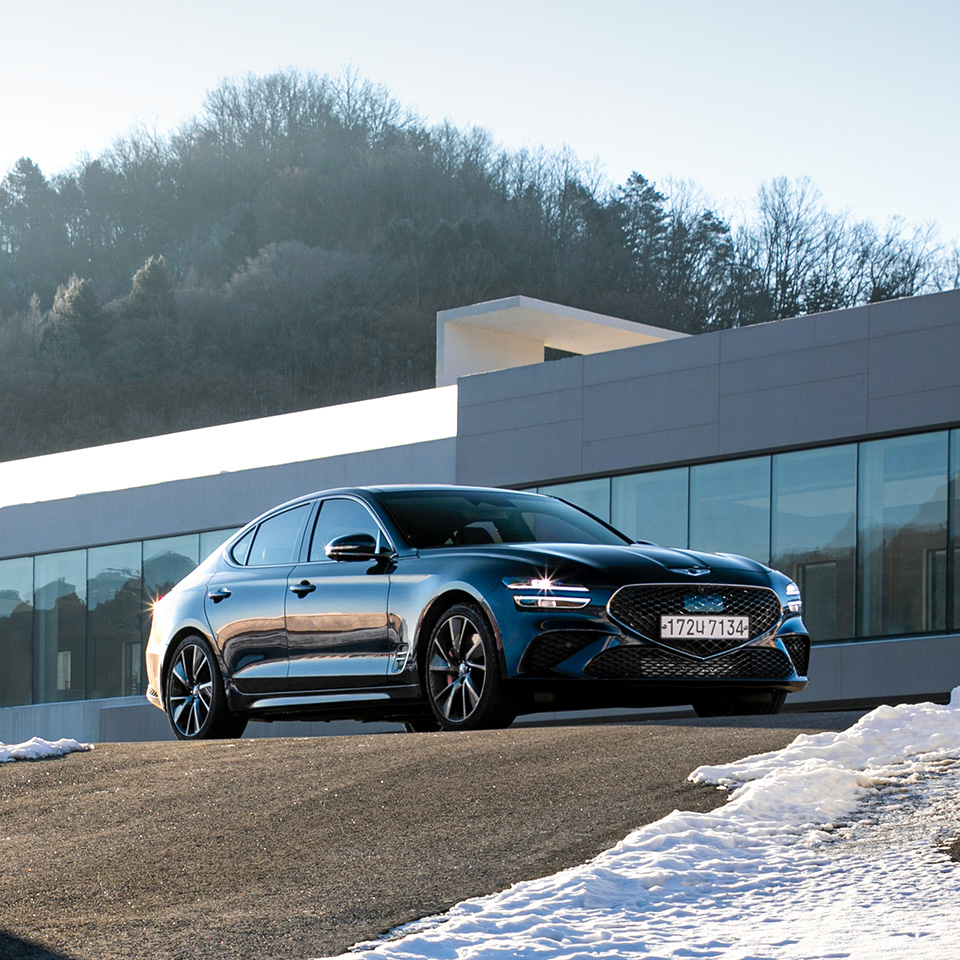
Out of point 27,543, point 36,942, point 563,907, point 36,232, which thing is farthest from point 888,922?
point 36,232

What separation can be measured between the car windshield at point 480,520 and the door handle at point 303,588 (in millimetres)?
658

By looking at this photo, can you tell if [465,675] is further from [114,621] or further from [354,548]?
[114,621]

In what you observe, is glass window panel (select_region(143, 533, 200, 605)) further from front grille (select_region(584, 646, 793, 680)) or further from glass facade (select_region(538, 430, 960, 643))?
front grille (select_region(584, 646, 793, 680))

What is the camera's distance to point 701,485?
76.3 feet

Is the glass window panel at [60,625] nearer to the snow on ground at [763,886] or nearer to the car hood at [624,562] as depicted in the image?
the car hood at [624,562]

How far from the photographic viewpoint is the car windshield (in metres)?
10.0

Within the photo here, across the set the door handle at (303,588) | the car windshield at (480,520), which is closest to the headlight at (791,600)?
the car windshield at (480,520)

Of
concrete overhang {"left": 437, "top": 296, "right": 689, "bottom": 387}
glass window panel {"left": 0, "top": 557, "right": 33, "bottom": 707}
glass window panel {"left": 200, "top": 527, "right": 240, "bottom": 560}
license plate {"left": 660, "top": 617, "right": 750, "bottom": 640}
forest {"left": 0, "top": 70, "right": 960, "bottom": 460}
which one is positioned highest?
forest {"left": 0, "top": 70, "right": 960, "bottom": 460}

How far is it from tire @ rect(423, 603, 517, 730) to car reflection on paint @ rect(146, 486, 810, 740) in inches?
0.4

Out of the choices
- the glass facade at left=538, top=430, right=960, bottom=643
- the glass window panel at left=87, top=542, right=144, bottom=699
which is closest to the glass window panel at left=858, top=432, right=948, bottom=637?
the glass facade at left=538, top=430, right=960, bottom=643

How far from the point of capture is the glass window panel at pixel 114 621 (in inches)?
1242

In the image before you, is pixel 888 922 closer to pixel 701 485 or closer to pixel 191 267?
pixel 701 485

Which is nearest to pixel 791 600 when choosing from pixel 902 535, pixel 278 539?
pixel 278 539

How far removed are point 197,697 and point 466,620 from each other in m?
2.69
